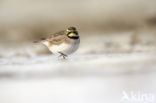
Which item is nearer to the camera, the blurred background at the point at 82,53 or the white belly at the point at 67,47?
the blurred background at the point at 82,53

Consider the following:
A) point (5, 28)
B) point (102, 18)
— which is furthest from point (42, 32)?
point (102, 18)

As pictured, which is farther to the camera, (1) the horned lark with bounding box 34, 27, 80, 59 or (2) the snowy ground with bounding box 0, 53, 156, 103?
(1) the horned lark with bounding box 34, 27, 80, 59

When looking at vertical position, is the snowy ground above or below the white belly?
below

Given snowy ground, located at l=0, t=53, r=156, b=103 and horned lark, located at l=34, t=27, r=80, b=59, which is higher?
horned lark, located at l=34, t=27, r=80, b=59

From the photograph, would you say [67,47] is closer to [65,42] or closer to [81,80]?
[65,42]

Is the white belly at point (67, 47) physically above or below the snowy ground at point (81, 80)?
above

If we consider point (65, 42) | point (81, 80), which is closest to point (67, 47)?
point (65, 42)

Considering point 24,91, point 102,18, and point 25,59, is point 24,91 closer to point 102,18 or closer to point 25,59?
point 25,59
